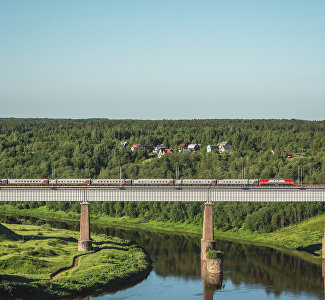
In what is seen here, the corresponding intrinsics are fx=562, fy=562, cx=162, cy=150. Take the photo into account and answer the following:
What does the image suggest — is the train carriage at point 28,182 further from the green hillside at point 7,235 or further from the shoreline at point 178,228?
the shoreline at point 178,228

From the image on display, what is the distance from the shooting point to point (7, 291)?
227ft

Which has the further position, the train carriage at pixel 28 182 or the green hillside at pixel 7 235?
the green hillside at pixel 7 235

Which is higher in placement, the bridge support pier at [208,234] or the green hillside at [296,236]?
the bridge support pier at [208,234]

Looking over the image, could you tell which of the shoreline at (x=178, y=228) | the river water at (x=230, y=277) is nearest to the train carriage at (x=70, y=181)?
the river water at (x=230, y=277)

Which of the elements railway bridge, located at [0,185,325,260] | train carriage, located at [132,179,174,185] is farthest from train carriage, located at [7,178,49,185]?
train carriage, located at [132,179,174,185]

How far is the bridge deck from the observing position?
103875mm

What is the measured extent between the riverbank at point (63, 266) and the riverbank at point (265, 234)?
85.2 ft

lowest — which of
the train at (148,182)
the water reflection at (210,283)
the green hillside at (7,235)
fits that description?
the water reflection at (210,283)

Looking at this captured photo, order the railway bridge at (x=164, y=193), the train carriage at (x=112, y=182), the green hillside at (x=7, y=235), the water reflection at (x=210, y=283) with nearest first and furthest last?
the water reflection at (x=210, y=283)
the railway bridge at (x=164, y=193)
the train carriage at (x=112, y=182)
the green hillside at (x=7, y=235)

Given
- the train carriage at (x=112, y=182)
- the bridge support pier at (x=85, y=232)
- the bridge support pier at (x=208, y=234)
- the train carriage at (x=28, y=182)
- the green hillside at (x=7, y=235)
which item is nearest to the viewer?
the bridge support pier at (x=208, y=234)

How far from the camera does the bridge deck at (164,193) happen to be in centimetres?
10388

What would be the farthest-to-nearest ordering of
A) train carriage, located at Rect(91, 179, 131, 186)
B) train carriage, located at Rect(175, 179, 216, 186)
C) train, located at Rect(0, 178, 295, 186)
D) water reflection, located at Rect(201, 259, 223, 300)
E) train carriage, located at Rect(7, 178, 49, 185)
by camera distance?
train carriage, located at Rect(175, 179, 216, 186) < train carriage, located at Rect(7, 178, 49, 185) < train, located at Rect(0, 178, 295, 186) < train carriage, located at Rect(91, 179, 131, 186) < water reflection, located at Rect(201, 259, 223, 300)

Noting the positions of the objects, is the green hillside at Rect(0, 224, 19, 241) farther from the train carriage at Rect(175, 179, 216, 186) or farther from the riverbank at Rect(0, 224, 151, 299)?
the train carriage at Rect(175, 179, 216, 186)

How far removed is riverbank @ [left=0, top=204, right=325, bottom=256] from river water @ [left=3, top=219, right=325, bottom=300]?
6.03 metres
